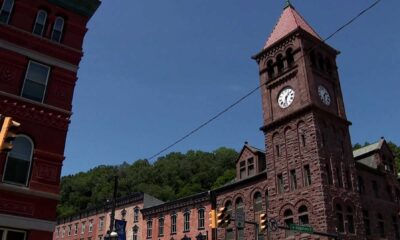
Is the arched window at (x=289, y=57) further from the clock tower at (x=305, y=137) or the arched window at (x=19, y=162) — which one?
the arched window at (x=19, y=162)

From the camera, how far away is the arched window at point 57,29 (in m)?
18.4

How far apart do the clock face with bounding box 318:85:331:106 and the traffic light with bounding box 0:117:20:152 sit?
1354 inches

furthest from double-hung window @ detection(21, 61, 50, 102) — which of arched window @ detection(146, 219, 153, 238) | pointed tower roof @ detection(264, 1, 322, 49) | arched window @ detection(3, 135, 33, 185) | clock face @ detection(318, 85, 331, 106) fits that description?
arched window @ detection(146, 219, 153, 238)

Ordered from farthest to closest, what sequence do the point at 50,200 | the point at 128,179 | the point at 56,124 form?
the point at 128,179
the point at 56,124
the point at 50,200

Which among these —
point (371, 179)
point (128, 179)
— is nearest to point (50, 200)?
point (371, 179)

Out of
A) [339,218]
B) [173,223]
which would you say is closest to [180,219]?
[173,223]

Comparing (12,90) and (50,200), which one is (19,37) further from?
(50,200)

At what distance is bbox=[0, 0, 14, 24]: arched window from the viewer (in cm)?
1723

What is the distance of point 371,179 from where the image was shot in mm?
40219

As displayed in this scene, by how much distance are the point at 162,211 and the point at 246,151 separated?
14311 millimetres

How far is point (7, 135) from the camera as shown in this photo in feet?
26.0

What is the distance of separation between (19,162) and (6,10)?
21.2 feet

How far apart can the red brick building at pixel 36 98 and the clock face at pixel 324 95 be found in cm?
2600

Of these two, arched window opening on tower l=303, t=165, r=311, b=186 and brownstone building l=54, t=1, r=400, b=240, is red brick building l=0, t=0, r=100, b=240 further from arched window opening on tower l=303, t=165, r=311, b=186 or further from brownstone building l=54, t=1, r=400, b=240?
arched window opening on tower l=303, t=165, r=311, b=186
